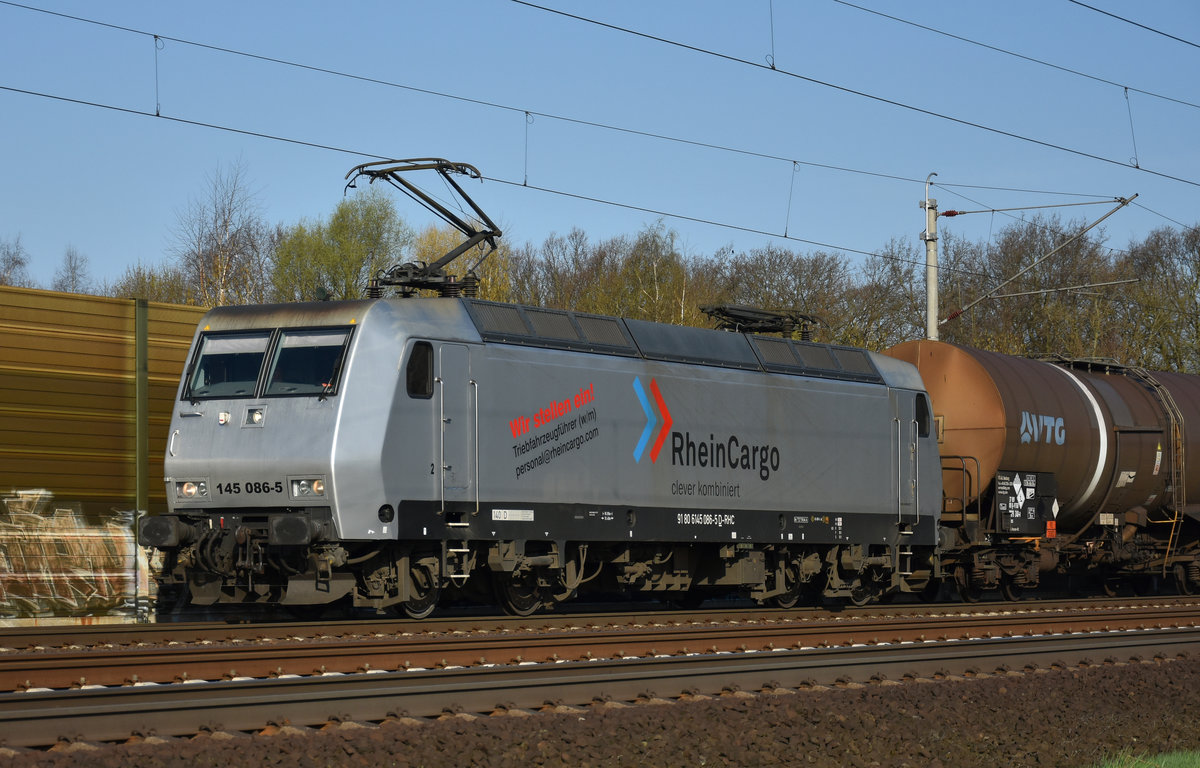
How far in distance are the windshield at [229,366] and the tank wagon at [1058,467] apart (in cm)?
1121

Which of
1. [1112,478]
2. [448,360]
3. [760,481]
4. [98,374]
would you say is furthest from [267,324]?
[1112,478]

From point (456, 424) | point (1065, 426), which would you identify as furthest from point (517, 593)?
point (1065, 426)

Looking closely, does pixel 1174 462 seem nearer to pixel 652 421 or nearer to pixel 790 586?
pixel 790 586

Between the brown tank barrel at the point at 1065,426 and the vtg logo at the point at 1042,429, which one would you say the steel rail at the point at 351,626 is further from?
the vtg logo at the point at 1042,429

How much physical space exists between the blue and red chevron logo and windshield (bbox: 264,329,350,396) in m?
4.09

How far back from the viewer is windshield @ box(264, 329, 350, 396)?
13680 mm

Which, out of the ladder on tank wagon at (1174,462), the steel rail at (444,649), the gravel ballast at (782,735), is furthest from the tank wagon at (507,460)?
the ladder on tank wagon at (1174,462)

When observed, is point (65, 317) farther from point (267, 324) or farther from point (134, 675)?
point (134, 675)

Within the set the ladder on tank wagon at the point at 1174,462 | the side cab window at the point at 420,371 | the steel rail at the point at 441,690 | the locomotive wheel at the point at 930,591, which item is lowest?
the locomotive wheel at the point at 930,591

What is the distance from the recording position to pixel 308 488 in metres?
13.4

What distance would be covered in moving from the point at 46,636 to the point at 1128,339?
152ft

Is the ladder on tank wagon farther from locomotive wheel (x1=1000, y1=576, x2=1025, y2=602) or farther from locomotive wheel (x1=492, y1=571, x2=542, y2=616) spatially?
locomotive wheel (x1=492, y1=571, x2=542, y2=616)

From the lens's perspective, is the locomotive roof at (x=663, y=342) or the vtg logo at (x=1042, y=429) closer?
the locomotive roof at (x=663, y=342)

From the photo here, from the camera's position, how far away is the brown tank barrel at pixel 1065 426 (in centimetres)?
2044
